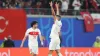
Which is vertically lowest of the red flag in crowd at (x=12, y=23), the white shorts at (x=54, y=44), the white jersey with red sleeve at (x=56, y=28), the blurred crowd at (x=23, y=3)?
the red flag in crowd at (x=12, y=23)

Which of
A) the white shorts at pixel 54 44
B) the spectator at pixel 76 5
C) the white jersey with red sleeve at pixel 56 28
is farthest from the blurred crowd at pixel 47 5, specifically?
the white jersey with red sleeve at pixel 56 28

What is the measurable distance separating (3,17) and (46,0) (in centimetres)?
306

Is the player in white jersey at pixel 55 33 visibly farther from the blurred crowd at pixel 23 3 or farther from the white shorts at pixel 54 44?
the blurred crowd at pixel 23 3

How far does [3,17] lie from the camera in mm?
24422

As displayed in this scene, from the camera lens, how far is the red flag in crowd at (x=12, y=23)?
24.4 meters

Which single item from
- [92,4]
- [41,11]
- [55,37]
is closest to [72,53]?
[55,37]

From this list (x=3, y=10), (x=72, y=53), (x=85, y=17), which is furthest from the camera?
(x=85, y=17)

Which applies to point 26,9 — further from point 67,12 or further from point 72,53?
point 72,53

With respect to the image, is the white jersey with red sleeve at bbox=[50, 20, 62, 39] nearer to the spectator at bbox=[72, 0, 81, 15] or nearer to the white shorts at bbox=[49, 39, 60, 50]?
the white shorts at bbox=[49, 39, 60, 50]

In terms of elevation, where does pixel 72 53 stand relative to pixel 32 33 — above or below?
below

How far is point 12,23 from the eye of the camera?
24.6 metres

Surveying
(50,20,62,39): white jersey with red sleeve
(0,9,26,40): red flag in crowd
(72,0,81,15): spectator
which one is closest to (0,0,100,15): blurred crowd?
(72,0,81,15): spectator

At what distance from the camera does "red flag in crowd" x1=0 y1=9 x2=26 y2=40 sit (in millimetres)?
24422

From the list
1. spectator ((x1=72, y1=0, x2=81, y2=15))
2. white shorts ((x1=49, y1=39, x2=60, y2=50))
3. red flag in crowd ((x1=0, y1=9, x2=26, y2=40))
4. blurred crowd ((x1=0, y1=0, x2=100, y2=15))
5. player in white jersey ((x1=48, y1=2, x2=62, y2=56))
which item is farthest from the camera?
spectator ((x1=72, y1=0, x2=81, y2=15))
